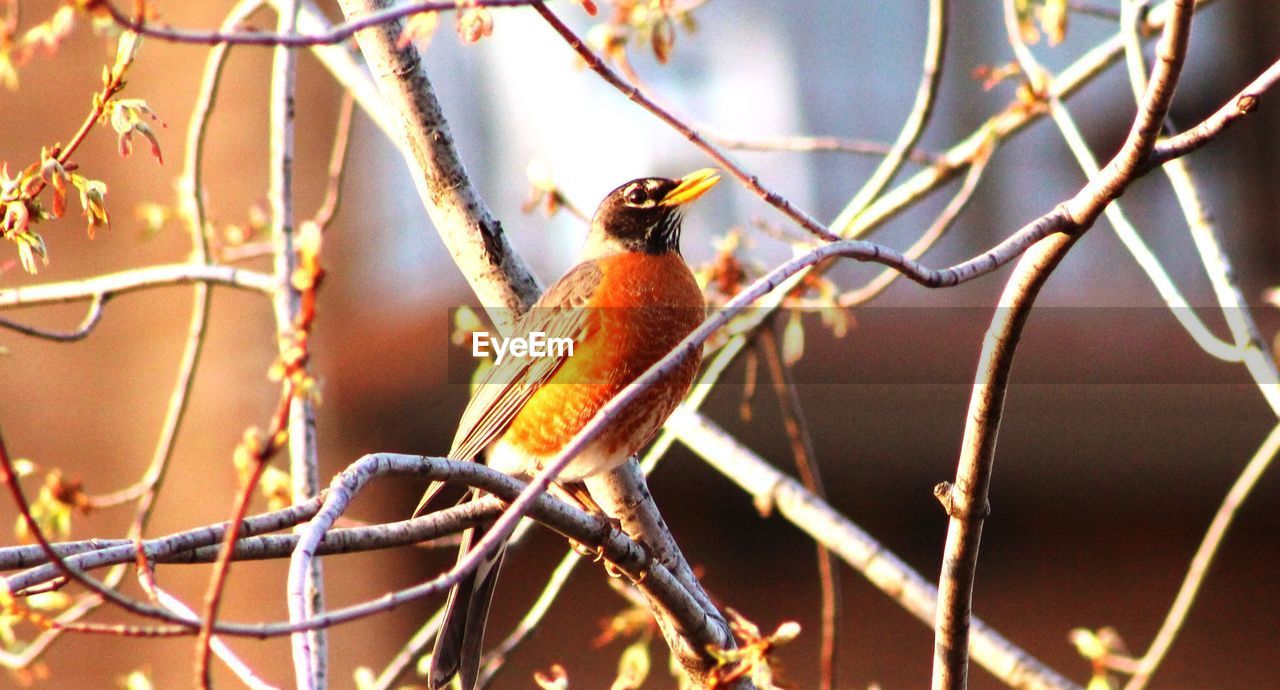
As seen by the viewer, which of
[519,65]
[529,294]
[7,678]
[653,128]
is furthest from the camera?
[519,65]

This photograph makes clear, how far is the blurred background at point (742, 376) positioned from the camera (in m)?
6.43

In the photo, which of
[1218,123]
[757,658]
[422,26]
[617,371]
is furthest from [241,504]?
[617,371]

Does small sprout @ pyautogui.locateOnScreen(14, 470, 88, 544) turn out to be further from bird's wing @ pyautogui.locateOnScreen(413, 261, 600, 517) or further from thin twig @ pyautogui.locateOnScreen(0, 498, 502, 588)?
thin twig @ pyautogui.locateOnScreen(0, 498, 502, 588)

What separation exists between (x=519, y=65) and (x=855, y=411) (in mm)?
2682

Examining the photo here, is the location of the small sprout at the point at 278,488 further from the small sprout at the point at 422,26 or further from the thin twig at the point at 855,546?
the small sprout at the point at 422,26

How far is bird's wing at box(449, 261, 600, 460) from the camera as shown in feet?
9.23

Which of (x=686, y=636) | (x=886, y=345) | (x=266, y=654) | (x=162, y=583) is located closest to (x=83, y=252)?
(x=162, y=583)

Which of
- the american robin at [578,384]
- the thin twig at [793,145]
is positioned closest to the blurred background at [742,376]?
the thin twig at [793,145]

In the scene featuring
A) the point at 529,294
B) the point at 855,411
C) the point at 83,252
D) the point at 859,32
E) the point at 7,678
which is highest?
the point at 859,32

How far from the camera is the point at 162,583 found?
601 cm

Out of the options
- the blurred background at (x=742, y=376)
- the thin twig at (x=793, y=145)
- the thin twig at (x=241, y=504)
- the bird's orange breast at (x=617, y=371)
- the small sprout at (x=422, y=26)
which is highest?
the blurred background at (x=742, y=376)

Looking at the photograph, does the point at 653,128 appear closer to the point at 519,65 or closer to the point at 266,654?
the point at 519,65

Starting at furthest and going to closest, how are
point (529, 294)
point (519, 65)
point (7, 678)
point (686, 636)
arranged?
point (519, 65), point (7, 678), point (529, 294), point (686, 636)

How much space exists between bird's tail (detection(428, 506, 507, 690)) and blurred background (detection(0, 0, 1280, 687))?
3.59 meters
